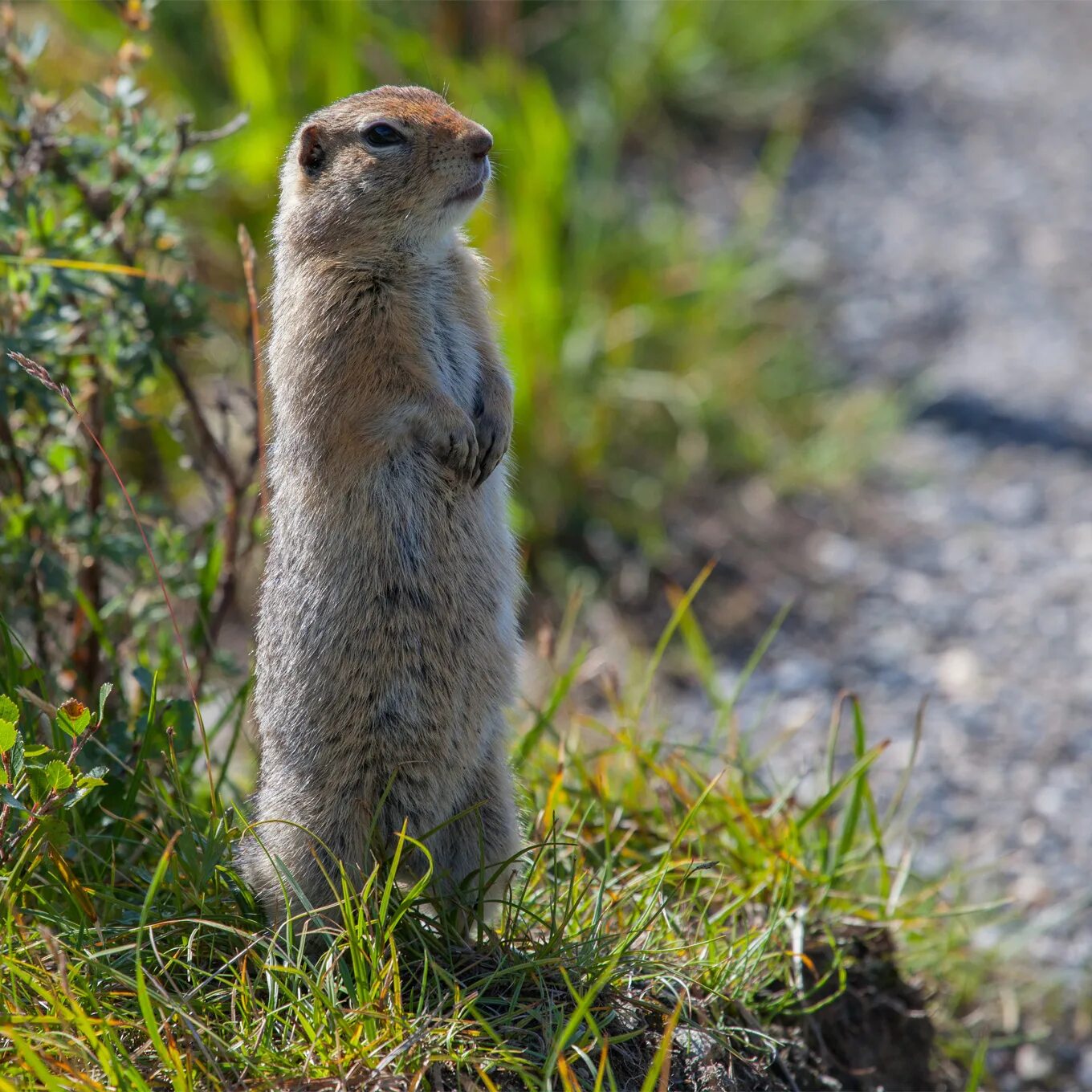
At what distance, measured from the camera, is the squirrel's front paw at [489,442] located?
9.22 feet

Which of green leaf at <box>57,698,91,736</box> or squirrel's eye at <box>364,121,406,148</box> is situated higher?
squirrel's eye at <box>364,121,406,148</box>

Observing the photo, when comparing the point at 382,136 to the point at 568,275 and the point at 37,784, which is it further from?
the point at 568,275

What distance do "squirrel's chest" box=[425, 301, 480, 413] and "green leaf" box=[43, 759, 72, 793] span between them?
1088 mm

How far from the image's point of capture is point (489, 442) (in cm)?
283

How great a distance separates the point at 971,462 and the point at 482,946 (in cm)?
416

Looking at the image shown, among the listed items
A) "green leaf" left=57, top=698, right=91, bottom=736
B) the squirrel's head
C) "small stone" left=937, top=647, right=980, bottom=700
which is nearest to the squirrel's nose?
the squirrel's head

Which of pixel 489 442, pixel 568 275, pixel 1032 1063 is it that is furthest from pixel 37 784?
pixel 568 275

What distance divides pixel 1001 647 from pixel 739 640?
3.27 ft

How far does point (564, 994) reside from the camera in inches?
104

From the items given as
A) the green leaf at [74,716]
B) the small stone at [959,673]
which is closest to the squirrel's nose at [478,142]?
the green leaf at [74,716]

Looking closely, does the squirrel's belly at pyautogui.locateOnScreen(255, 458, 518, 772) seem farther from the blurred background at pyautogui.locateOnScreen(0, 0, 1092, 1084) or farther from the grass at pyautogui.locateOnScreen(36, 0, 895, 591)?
the grass at pyautogui.locateOnScreen(36, 0, 895, 591)

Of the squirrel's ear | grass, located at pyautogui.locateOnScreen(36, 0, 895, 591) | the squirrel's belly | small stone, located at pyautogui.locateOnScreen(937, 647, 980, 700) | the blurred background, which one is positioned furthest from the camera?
grass, located at pyautogui.locateOnScreen(36, 0, 895, 591)

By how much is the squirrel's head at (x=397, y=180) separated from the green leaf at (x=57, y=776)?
121cm

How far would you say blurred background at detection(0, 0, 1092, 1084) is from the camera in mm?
3445
